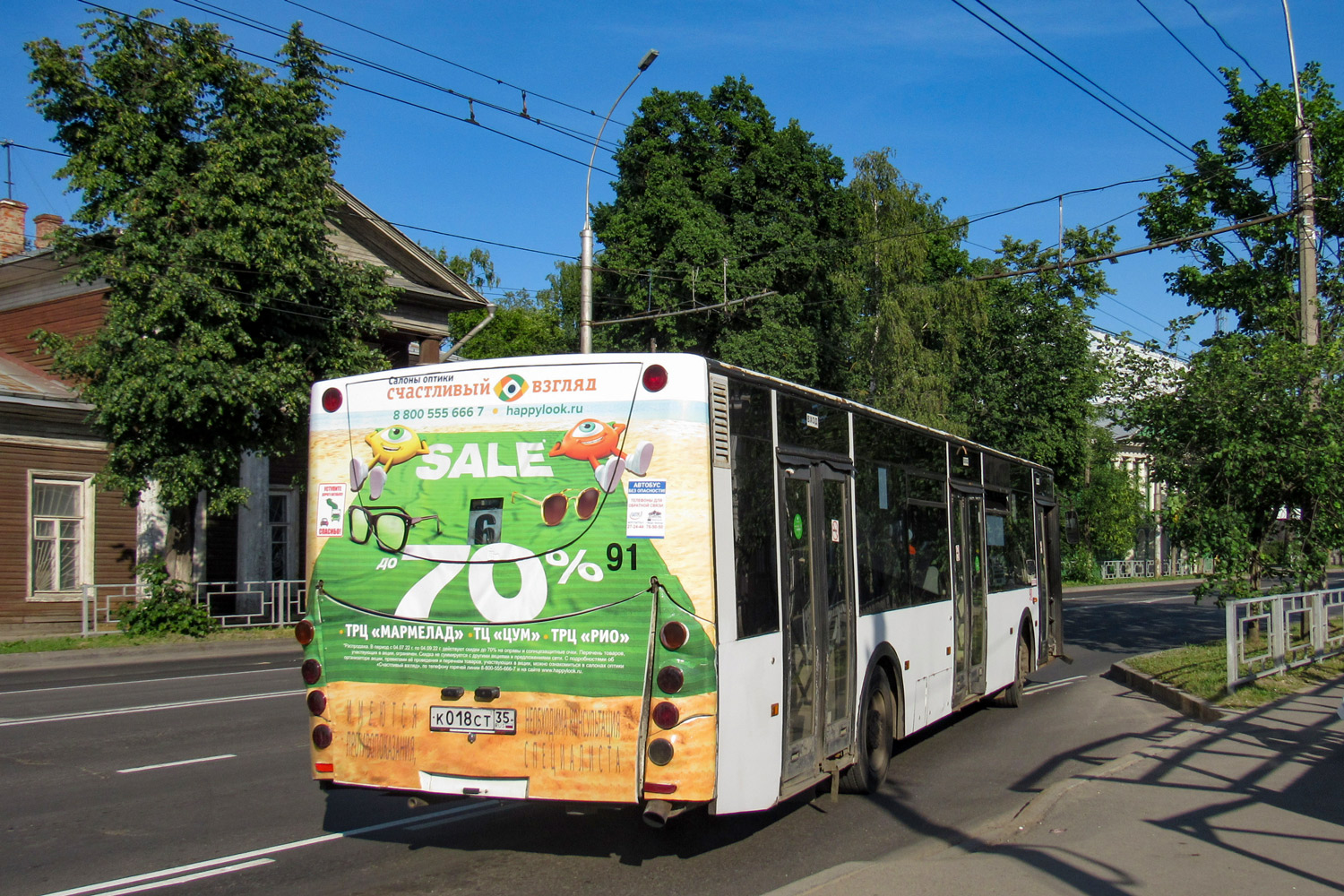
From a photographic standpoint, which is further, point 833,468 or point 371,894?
point 833,468

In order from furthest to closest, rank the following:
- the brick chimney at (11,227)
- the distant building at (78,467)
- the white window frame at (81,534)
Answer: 1. the brick chimney at (11,227)
2. the white window frame at (81,534)
3. the distant building at (78,467)

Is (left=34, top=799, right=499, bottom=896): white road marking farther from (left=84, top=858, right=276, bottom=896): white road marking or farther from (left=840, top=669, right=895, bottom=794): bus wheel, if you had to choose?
(left=840, top=669, right=895, bottom=794): bus wheel

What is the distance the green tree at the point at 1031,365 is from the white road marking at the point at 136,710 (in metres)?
35.5

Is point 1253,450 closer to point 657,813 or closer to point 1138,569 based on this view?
point 657,813

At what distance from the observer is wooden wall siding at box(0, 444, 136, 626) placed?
23484 millimetres

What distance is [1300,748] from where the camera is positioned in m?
9.33

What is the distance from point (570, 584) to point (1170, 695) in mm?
9775

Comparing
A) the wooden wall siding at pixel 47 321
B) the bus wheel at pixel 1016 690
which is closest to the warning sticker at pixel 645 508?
the bus wheel at pixel 1016 690

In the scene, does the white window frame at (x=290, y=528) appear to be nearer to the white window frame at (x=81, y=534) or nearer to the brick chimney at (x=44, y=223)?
the white window frame at (x=81, y=534)

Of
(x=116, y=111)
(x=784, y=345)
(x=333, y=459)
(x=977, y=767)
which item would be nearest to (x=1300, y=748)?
(x=977, y=767)

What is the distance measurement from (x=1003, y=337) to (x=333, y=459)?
42274 mm

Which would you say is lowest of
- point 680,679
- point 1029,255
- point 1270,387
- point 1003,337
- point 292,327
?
point 680,679

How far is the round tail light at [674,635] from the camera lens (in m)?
5.65

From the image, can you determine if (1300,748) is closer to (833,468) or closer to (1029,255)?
(833,468)
